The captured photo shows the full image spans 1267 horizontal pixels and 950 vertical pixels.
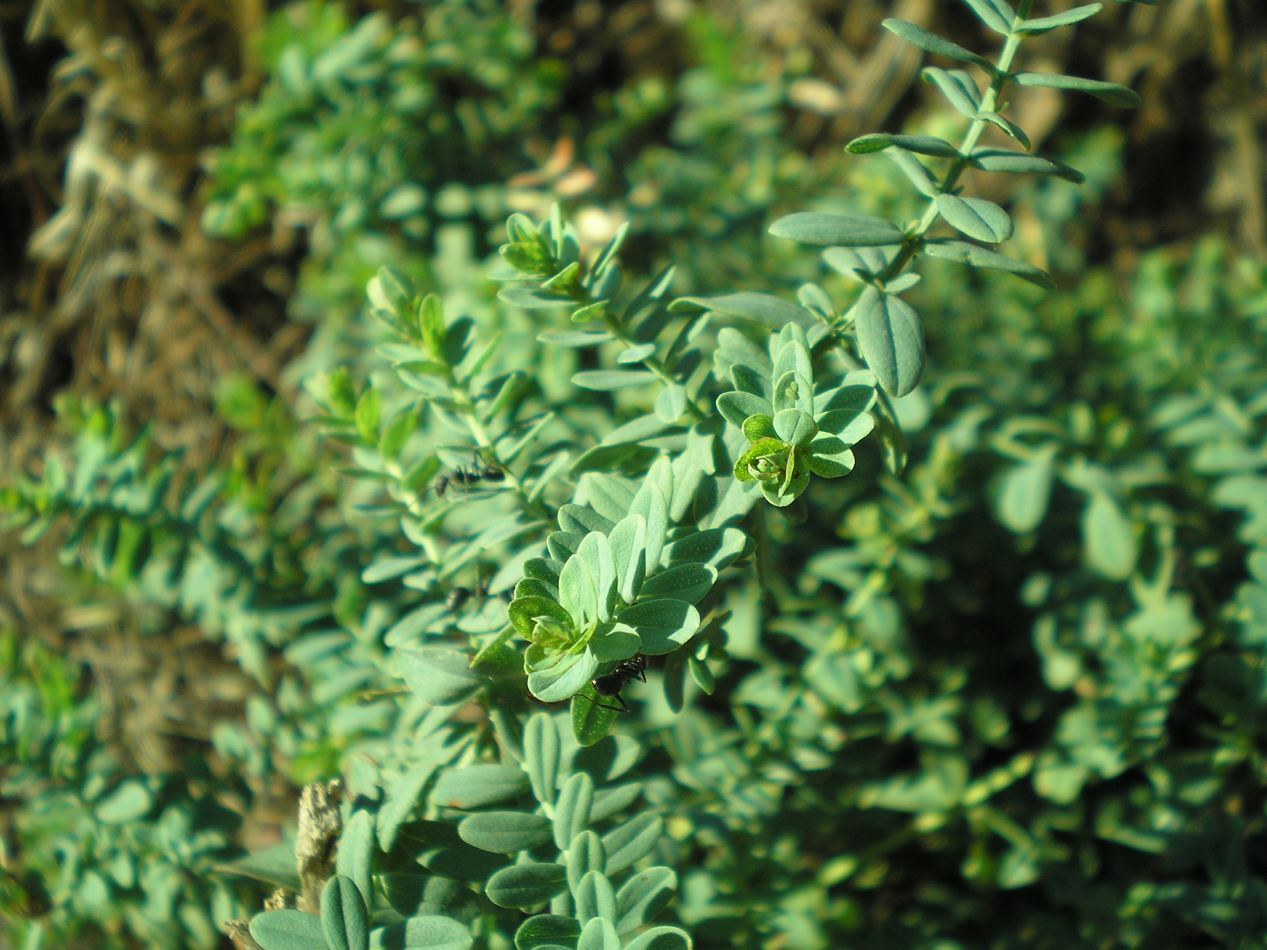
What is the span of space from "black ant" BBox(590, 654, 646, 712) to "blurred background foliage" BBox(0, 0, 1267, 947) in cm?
19

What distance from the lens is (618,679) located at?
111 cm

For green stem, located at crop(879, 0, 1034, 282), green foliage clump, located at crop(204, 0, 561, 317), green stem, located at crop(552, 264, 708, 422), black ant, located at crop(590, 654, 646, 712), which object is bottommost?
black ant, located at crop(590, 654, 646, 712)

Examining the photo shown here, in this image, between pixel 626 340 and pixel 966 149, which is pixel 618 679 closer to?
pixel 626 340

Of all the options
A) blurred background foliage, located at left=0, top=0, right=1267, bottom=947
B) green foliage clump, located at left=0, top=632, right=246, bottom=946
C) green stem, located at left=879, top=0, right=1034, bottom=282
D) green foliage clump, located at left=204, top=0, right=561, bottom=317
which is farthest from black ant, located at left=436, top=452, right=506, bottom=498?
green foliage clump, located at left=204, top=0, right=561, bottom=317

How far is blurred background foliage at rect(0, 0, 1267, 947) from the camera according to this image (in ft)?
5.52

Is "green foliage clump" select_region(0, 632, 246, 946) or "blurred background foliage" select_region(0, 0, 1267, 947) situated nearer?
"green foliage clump" select_region(0, 632, 246, 946)

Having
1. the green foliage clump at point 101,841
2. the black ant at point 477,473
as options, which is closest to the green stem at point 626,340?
the black ant at point 477,473

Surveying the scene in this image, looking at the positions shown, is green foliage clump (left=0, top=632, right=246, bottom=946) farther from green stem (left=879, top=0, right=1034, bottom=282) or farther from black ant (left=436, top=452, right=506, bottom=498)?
green stem (left=879, top=0, right=1034, bottom=282)

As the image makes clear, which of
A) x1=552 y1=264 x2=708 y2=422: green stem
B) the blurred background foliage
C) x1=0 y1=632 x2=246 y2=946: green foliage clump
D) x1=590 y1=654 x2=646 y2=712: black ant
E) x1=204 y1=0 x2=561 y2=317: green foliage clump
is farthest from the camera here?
x1=204 y1=0 x2=561 y2=317: green foliage clump

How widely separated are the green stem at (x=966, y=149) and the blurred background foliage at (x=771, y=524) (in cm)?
40

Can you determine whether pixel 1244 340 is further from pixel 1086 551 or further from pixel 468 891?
pixel 468 891

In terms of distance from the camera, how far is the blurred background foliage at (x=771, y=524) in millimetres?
1683

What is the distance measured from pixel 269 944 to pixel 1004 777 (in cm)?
120

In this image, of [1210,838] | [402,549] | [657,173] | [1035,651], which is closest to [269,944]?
[402,549]
